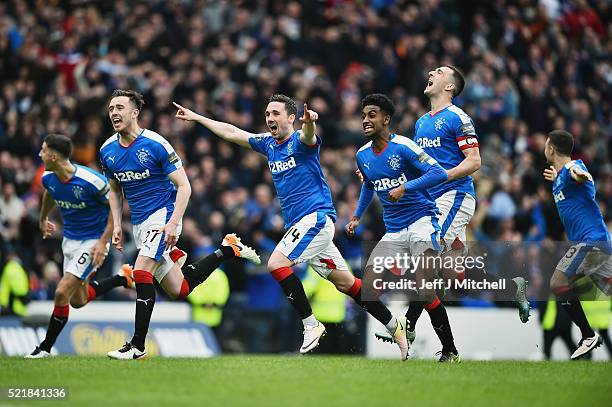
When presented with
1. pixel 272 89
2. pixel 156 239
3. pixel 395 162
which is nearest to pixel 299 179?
pixel 395 162

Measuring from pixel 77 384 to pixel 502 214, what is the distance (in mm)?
12845

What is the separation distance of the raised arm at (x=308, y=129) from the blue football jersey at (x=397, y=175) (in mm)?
765

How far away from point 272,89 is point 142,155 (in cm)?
1084

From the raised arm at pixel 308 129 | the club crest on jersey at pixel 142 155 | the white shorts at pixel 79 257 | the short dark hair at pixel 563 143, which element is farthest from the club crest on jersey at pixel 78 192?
the short dark hair at pixel 563 143

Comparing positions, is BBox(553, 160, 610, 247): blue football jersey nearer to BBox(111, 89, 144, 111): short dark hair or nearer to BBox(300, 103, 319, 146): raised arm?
BBox(300, 103, 319, 146): raised arm

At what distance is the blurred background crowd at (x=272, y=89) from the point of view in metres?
19.3

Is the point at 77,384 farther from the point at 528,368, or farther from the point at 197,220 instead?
the point at 197,220

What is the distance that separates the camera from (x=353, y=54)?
2409 cm

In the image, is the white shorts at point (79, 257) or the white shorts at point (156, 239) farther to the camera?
the white shorts at point (79, 257)

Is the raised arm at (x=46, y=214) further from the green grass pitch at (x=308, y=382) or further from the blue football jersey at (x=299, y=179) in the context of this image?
the blue football jersey at (x=299, y=179)

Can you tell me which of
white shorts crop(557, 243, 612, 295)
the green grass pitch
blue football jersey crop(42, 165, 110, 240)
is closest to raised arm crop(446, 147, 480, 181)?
white shorts crop(557, 243, 612, 295)

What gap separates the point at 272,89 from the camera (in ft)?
72.7

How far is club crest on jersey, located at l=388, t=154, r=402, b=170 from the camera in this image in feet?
37.6

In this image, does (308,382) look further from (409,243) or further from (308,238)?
(409,243)
